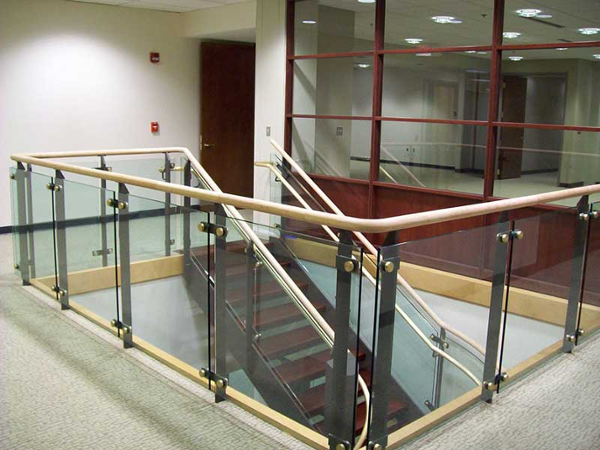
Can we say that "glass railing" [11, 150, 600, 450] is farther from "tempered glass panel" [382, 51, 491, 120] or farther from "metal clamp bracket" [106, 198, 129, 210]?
"tempered glass panel" [382, 51, 491, 120]

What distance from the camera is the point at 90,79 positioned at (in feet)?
23.9

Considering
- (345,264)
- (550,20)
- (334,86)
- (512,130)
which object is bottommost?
(345,264)

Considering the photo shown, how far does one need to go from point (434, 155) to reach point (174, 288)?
10.2ft

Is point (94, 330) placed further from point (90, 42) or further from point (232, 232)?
point (90, 42)

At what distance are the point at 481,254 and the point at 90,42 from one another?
19.6 ft

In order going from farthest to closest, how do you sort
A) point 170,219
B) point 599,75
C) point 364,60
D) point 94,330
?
point 364,60
point 599,75
point 94,330
point 170,219

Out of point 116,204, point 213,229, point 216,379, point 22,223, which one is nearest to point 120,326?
point 116,204

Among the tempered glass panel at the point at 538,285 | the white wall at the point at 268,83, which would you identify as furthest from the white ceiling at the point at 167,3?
the tempered glass panel at the point at 538,285

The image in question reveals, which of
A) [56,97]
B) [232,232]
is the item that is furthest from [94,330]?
[56,97]

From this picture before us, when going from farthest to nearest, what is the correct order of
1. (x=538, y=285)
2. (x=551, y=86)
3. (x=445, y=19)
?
(x=445, y=19) < (x=551, y=86) < (x=538, y=285)

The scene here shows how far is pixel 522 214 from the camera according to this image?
16.4 feet

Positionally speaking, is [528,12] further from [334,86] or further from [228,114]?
[228,114]

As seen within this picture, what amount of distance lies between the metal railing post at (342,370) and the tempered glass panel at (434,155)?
3290 mm

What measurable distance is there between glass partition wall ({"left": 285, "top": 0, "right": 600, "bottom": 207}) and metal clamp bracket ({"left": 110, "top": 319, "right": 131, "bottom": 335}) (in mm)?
3032
